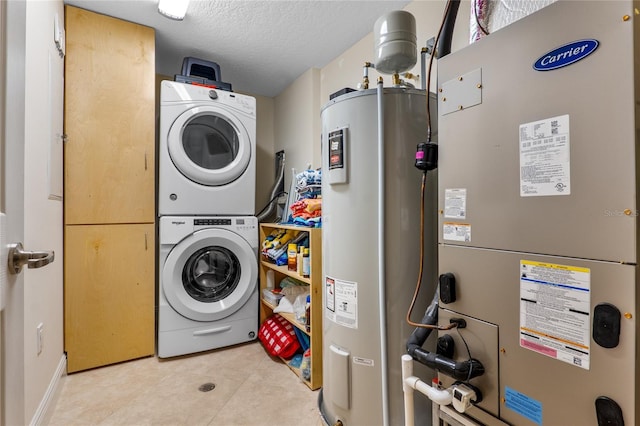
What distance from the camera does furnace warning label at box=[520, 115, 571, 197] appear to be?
0.66 meters

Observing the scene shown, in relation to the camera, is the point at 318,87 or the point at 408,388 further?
the point at 318,87

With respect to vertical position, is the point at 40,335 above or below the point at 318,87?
below

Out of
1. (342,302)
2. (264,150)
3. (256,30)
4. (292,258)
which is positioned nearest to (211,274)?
(292,258)

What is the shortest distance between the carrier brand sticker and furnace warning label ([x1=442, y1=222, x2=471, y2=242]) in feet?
1.24

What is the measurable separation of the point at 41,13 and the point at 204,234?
1.40 meters

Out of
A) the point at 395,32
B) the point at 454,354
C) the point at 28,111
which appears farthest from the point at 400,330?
the point at 28,111

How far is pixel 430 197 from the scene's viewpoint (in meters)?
1.23

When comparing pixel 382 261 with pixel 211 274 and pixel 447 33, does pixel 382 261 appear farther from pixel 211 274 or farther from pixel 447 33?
pixel 211 274

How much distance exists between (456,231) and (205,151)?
200 centimetres

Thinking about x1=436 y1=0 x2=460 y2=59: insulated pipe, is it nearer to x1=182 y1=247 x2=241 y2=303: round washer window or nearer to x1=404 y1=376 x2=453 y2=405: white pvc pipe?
x1=404 y1=376 x2=453 y2=405: white pvc pipe

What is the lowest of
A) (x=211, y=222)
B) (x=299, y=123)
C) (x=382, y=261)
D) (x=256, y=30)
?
(x=382, y=261)

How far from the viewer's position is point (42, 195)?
1.49m

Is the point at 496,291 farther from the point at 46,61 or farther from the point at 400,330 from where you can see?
the point at 46,61

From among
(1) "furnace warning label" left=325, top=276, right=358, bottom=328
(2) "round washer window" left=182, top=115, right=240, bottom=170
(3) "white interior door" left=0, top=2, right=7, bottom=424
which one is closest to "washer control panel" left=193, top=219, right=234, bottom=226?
(2) "round washer window" left=182, top=115, right=240, bottom=170
